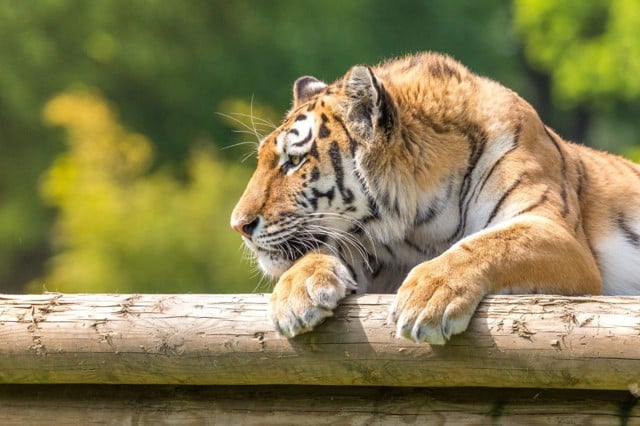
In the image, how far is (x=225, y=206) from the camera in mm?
9742

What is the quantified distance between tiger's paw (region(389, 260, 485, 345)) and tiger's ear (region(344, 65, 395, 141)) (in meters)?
0.65

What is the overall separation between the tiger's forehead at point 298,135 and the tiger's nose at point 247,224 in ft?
0.68

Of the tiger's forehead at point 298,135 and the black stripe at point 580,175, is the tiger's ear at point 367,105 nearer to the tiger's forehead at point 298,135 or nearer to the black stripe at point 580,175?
the tiger's forehead at point 298,135

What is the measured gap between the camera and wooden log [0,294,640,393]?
8.02ft

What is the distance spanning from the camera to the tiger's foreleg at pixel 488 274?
251 cm

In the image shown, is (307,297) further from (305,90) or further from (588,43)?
(588,43)

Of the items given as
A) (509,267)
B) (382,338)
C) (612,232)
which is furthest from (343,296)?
(612,232)

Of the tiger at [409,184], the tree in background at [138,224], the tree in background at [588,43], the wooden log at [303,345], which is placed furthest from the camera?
the tree in background at [588,43]

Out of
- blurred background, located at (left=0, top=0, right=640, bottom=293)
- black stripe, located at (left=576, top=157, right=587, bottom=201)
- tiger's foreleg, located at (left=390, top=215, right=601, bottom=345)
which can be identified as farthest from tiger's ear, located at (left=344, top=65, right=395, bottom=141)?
blurred background, located at (left=0, top=0, right=640, bottom=293)

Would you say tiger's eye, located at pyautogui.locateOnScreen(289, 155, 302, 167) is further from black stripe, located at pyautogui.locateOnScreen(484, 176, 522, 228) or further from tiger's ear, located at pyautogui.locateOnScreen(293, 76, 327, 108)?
black stripe, located at pyautogui.locateOnScreen(484, 176, 522, 228)

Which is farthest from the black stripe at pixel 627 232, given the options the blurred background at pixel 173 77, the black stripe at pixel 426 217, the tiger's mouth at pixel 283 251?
the blurred background at pixel 173 77

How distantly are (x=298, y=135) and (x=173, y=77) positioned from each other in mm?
9504

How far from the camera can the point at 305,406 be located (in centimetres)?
276

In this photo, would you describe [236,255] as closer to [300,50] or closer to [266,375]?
[300,50]
